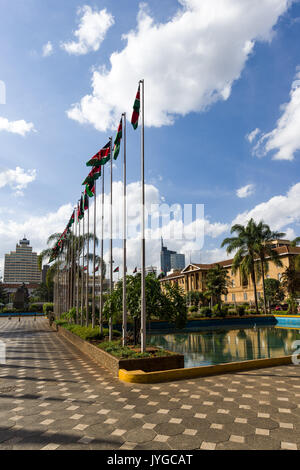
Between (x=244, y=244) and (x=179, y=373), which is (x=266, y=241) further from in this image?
(x=179, y=373)

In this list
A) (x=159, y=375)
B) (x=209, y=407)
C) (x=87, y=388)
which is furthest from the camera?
(x=159, y=375)

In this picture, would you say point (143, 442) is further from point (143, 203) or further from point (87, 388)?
point (143, 203)

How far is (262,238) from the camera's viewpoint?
144 ft

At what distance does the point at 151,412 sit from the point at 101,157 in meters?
13.5

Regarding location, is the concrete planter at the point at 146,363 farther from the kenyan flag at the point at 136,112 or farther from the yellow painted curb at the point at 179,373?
the kenyan flag at the point at 136,112

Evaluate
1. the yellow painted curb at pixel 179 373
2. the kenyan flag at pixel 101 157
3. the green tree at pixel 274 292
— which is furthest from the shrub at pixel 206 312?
the yellow painted curb at pixel 179 373

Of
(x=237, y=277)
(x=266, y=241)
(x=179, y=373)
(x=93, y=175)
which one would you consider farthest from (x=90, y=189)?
(x=237, y=277)

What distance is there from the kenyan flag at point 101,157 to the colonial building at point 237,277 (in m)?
36.7

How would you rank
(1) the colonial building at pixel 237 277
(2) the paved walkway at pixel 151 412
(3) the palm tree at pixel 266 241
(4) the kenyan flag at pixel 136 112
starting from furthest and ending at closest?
(1) the colonial building at pixel 237 277
(3) the palm tree at pixel 266 241
(4) the kenyan flag at pixel 136 112
(2) the paved walkway at pixel 151 412

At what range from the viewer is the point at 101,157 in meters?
17.3

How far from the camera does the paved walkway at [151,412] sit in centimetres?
553
